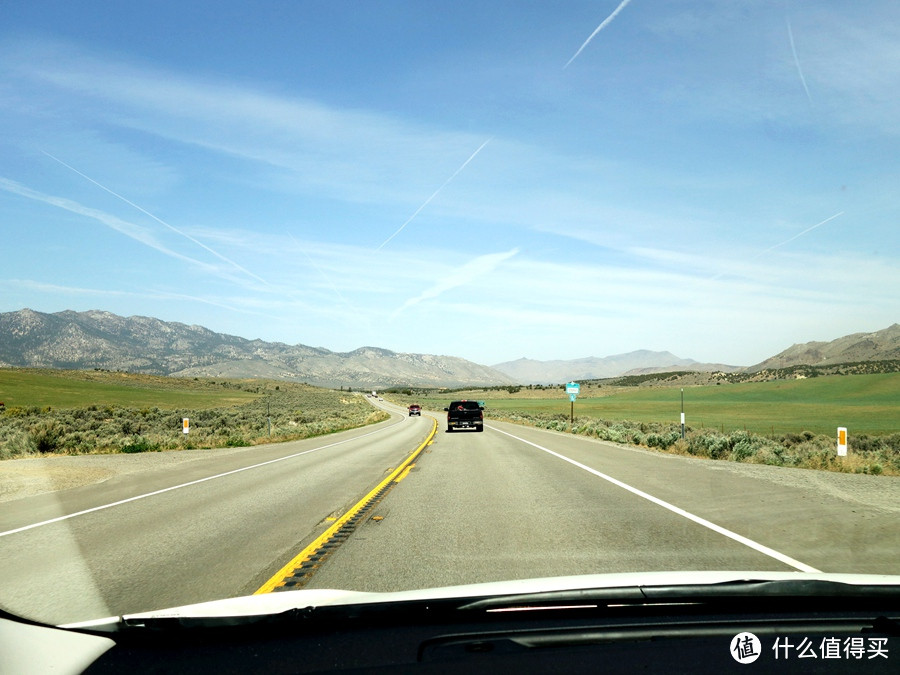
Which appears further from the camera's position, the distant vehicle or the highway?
the distant vehicle

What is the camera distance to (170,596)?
18.6 feet

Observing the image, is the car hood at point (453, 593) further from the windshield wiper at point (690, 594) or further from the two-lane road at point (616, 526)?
the two-lane road at point (616, 526)

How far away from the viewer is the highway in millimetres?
6262

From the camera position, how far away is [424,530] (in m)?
8.62

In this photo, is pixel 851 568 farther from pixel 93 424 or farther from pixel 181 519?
pixel 93 424

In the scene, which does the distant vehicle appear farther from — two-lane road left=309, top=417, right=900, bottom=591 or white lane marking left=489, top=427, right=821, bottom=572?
white lane marking left=489, top=427, right=821, bottom=572

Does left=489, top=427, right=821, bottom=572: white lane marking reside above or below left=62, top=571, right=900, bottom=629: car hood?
below

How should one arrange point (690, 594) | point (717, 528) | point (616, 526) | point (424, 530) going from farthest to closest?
point (616, 526) < point (424, 530) < point (717, 528) < point (690, 594)

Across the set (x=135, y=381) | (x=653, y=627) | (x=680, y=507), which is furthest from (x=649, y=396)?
(x=653, y=627)

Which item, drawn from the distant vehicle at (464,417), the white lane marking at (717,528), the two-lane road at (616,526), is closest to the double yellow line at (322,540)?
the two-lane road at (616,526)

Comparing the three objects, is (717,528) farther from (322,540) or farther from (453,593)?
(453,593)

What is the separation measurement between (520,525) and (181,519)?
5.08m

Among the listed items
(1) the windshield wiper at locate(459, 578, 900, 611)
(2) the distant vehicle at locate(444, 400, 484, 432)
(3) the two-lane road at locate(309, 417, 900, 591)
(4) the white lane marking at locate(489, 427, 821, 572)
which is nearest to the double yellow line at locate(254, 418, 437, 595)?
(3) the two-lane road at locate(309, 417, 900, 591)

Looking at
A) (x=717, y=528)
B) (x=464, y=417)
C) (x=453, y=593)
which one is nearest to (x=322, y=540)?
(x=453, y=593)
